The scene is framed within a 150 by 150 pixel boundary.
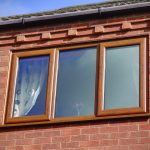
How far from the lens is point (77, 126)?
427 inches

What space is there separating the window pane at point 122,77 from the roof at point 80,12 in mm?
789

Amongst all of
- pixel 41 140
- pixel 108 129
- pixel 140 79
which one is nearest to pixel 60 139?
pixel 41 140

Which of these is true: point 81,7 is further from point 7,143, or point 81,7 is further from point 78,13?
point 7,143

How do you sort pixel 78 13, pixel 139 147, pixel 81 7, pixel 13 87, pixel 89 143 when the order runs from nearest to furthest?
pixel 139 147 < pixel 89 143 < pixel 13 87 < pixel 78 13 < pixel 81 7

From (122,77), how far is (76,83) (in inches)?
35.0

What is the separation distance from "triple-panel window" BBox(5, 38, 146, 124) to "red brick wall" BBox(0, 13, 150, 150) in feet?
0.51

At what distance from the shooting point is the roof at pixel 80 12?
11617mm

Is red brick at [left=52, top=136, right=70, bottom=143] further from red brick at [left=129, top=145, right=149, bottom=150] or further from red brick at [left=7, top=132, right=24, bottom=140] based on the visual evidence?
red brick at [left=129, top=145, right=149, bottom=150]

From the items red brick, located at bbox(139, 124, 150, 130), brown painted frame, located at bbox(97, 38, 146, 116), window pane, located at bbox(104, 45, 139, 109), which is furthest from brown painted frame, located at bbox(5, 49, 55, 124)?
red brick, located at bbox(139, 124, 150, 130)

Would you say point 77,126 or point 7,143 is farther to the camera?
point 7,143

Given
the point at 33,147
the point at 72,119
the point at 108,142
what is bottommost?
the point at 33,147

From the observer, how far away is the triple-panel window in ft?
35.9

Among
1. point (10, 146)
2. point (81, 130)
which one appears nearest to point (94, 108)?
point (81, 130)

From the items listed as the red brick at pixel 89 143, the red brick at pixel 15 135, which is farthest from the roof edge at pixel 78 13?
the red brick at pixel 89 143
